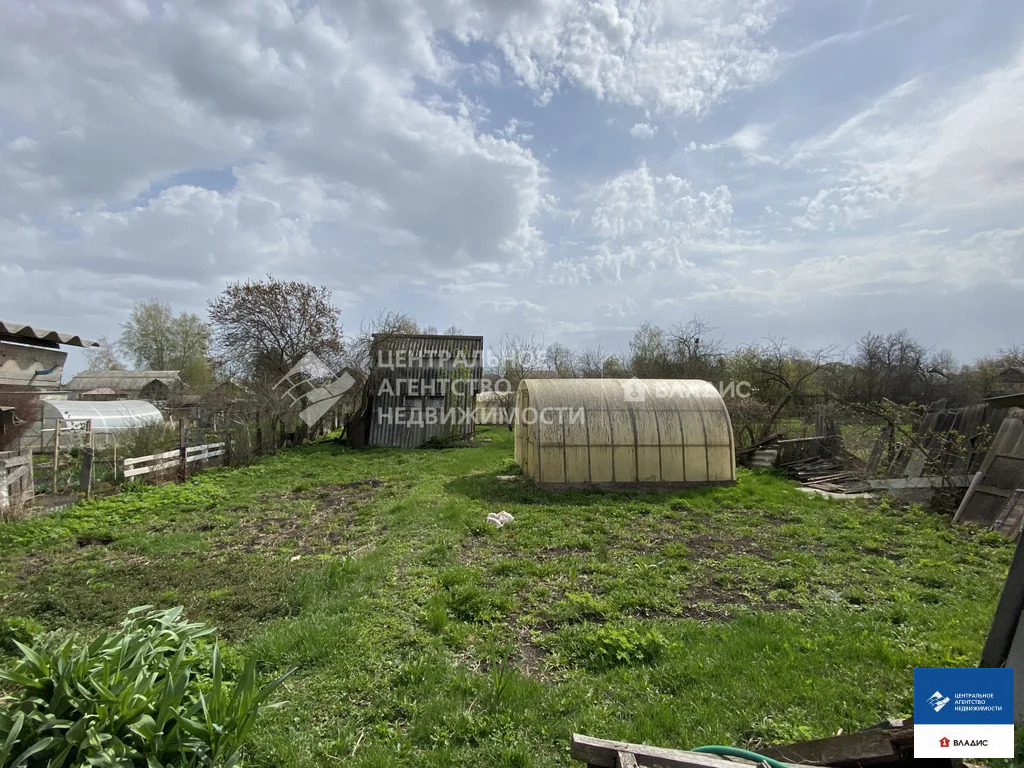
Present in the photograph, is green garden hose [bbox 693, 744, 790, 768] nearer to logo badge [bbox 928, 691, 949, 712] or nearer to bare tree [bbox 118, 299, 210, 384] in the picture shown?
logo badge [bbox 928, 691, 949, 712]

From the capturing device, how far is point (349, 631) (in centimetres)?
434

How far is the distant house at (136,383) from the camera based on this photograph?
32969mm

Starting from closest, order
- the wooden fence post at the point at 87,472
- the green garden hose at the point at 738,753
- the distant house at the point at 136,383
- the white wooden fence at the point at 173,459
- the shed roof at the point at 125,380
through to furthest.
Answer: the green garden hose at the point at 738,753, the wooden fence post at the point at 87,472, the white wooden fence at the point at 173,459, the distant house at the point at 136,383, the shed roof at the point at 125,380

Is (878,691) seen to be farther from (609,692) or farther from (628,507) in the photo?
(628,507)

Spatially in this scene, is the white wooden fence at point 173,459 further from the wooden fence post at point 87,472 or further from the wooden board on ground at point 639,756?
the wooden board on ground at point 639,756

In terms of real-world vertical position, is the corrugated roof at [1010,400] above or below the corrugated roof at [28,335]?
below

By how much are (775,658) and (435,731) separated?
266 cm

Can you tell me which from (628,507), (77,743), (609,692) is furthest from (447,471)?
(77,743)

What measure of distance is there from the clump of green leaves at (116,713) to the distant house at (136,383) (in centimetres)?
3510

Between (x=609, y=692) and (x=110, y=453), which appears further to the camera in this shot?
Result: (x=110, y=453)

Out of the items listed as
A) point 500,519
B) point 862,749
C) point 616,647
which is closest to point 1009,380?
point 500,519

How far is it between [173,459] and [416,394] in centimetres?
859

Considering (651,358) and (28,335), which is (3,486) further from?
(651,358)

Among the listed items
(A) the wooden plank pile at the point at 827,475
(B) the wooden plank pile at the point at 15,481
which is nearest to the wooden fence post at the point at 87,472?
(B) the wooden plank pile at the point at 15,481
